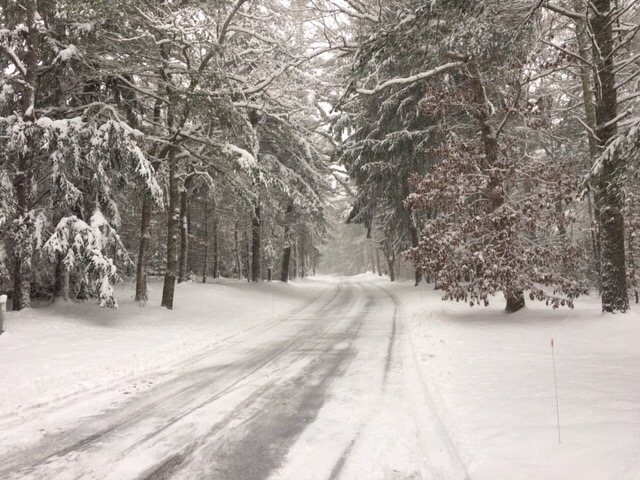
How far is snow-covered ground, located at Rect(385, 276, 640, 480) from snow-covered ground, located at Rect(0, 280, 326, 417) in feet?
17.1

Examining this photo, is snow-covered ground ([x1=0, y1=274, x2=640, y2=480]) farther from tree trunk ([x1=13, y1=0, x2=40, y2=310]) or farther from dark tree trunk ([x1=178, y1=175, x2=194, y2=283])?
dark tree trunk ([x1=178, y1=175, x2=194, y2=283])

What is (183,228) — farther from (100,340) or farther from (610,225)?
(610,225)

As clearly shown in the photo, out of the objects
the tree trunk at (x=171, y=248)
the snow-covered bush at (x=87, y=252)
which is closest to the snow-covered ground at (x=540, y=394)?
the snow-covered bush at (x=87, y=252)

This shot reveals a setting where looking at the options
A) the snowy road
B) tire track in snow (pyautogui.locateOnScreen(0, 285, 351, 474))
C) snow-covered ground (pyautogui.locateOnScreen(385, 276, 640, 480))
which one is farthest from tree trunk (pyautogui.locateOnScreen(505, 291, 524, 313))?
tire track in snow (pyautogui.locateOnScreen(0, 285, 351, 474))

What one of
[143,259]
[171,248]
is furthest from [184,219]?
[171,248]

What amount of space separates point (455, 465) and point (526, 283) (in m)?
8.07

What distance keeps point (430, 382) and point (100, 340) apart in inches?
319

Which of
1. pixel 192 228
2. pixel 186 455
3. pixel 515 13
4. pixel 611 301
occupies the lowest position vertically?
pixel 186 455

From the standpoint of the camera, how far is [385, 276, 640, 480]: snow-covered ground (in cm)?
358

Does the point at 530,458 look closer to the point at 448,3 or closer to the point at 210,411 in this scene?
the point at 210,411

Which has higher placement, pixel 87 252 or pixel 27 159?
pixel 27 159

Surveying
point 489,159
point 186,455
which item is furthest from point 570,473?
point 489,159

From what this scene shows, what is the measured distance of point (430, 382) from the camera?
608 centimetres

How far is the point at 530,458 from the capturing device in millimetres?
3676
